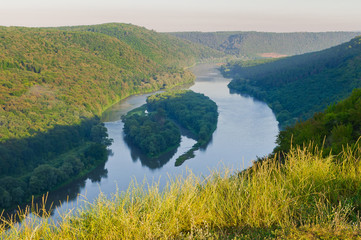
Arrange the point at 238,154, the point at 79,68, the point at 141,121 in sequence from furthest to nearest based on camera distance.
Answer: the point at 79,68 < the point at 141,121 < the point at 238,154

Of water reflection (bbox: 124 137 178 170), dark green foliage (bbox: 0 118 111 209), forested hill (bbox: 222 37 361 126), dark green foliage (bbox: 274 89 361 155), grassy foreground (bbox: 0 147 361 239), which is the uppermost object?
grassy foreground (bbox: 0 147 361 239)

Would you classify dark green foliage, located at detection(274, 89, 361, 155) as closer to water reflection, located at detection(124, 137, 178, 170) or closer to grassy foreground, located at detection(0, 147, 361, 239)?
grassy foreground, located at detection(0, 147, 361, 239)

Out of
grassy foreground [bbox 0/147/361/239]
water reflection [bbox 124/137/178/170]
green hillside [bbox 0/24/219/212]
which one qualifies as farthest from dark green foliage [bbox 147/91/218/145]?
grassy foreground [bbox 0/147/361/239]

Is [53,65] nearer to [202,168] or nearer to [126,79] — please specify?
[126,79]

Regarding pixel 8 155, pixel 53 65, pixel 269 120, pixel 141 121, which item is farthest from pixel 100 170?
pixel 53 65

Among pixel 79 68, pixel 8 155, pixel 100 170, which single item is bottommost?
pixel 100 170

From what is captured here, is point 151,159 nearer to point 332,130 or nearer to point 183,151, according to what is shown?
point 183,151

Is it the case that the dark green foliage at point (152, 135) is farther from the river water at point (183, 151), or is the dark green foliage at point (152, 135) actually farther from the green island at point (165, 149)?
the river water at point (183, 151)

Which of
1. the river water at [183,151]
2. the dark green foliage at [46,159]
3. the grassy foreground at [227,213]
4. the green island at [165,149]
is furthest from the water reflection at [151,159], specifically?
the grassy foreground at [227,213]
